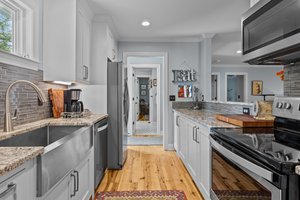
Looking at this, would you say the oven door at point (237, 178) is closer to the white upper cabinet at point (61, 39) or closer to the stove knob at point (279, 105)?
the stove knob at point (279, 105)

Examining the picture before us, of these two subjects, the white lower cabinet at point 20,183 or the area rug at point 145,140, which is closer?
the white lower cabinet at point 20,183

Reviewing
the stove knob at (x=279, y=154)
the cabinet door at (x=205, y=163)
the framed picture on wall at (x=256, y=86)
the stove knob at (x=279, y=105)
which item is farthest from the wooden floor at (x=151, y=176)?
the framed picture on wall at (x=256, y=86)

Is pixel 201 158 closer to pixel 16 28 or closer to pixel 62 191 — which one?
pixel 62 191

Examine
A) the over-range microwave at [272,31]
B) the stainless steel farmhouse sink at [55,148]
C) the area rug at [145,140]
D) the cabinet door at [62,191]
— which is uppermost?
the over-range microwave at [272,31]

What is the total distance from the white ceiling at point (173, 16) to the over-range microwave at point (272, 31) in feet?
5.06

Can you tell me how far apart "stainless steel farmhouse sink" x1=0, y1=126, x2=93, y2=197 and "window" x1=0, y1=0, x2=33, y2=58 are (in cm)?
84

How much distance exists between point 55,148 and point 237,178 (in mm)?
1092

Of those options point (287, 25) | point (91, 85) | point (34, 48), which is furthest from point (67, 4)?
point (287, 25)

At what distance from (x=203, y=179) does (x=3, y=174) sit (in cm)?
193

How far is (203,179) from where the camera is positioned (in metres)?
2.35

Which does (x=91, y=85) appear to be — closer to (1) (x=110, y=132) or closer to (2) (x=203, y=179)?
(1) (x=110, y=132)

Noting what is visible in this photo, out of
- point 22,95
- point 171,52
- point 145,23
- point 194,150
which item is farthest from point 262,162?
point 171,52

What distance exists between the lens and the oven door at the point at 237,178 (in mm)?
1023

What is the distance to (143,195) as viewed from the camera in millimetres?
2631
